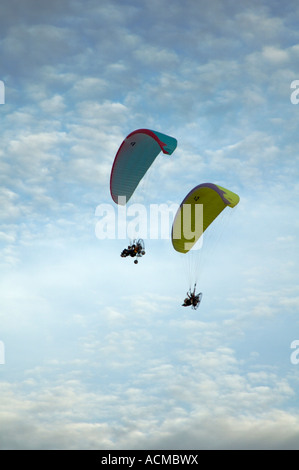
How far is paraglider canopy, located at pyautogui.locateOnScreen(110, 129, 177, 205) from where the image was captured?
5012cm

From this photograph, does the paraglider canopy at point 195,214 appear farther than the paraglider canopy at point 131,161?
No

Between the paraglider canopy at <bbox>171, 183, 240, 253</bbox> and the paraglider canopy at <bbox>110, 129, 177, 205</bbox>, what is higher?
the paraglider canopy at <bbox>110, 129, 177, 205</bbox>

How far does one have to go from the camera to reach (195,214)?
49.1m

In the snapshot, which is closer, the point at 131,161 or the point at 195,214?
the point at 195,214

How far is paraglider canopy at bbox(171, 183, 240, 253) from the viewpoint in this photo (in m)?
48.0

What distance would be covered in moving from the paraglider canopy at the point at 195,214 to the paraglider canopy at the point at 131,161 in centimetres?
446

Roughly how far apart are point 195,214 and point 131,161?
6.48 metres

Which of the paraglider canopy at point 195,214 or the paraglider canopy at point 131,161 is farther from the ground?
the paraglider canopy at point 131,161

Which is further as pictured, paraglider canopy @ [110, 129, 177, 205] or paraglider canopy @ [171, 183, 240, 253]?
paraglider canopy @ [110, 129, 177, 205]

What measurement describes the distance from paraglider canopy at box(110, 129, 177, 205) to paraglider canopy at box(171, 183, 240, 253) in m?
4.46

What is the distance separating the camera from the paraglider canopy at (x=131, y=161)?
164 feet

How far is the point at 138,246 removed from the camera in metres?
50.5
